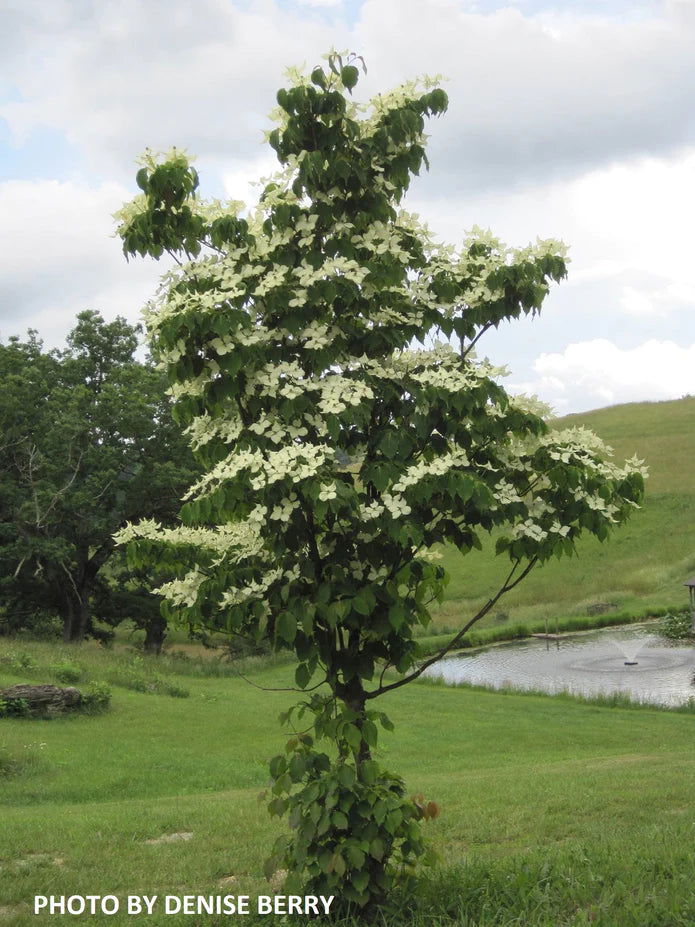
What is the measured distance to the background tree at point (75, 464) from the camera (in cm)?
3462

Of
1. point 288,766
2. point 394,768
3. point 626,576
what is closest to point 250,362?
point 288,766

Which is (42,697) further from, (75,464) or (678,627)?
(678,627)

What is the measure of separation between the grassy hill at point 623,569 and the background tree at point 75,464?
658 inches

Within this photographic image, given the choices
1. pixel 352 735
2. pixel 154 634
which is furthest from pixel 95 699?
pixel 154 634

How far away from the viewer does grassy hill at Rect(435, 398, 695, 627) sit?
44.7 metres

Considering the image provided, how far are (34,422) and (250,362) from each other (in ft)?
105

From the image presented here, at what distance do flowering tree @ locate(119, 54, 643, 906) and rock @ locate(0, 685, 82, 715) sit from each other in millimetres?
14103

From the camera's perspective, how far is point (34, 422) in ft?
118

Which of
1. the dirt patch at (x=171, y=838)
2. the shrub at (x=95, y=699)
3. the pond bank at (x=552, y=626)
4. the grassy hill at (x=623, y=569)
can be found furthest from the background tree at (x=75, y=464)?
the dirt patch at (x=171, y=838)

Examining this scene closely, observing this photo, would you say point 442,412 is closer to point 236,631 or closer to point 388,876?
point 236,631

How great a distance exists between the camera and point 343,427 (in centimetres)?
614

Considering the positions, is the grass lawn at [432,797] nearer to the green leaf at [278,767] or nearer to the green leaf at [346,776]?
the green leaf at [346,776]

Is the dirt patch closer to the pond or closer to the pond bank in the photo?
the pond

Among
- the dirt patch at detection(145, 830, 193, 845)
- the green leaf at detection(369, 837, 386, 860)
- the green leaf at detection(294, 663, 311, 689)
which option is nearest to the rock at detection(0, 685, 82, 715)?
the dirt patch at detection(145, 830, 193, 845)
